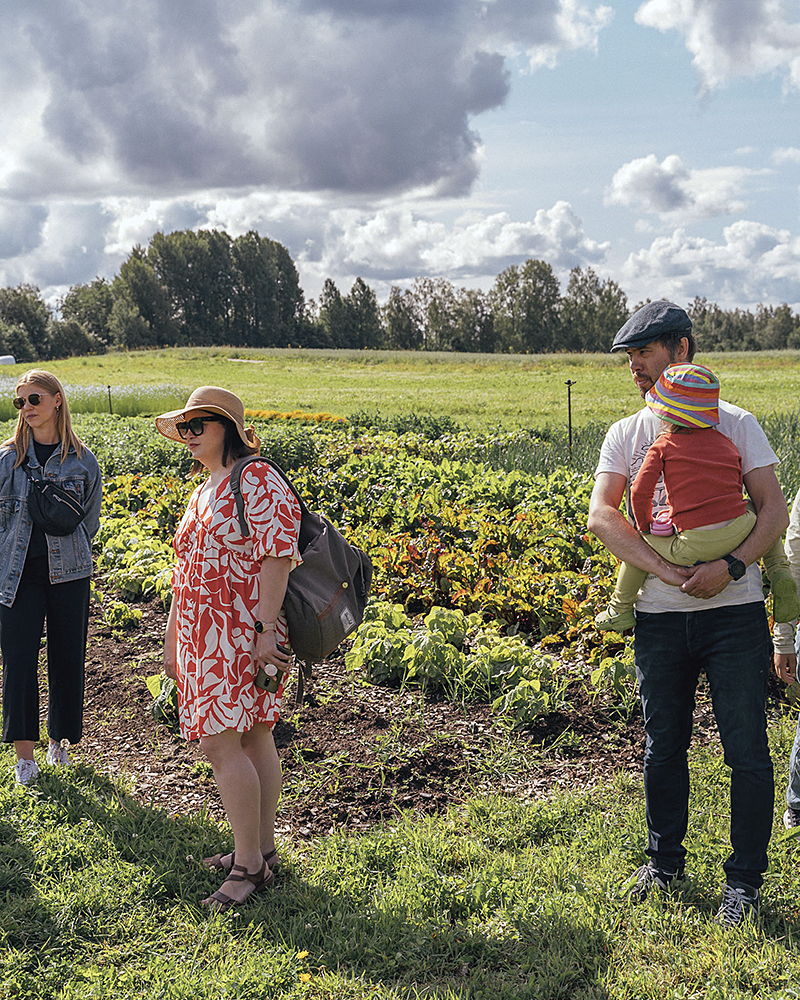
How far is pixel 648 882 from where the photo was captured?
116 inches

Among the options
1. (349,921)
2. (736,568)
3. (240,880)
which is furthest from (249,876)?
(736,568)

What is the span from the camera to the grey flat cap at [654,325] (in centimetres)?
281

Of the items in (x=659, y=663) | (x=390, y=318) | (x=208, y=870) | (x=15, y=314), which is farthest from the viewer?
(x=390, y=318)

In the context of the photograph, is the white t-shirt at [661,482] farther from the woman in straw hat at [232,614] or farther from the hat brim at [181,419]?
the hat brim at [181,419]

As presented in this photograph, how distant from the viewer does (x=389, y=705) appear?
458 centimetres

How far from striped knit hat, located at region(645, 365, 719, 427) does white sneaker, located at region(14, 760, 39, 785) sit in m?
3.40

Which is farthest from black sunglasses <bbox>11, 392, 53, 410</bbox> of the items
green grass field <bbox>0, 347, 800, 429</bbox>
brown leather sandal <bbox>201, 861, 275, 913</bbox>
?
green grass field <bbox>0, 347, 800, 429</bbox>

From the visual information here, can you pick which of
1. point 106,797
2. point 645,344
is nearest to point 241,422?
point 645,344

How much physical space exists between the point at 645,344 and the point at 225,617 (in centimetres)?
176

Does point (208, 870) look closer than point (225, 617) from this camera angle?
No

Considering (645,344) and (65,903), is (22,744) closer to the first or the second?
(65,903)

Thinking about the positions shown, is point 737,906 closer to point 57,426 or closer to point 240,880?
point 240,880

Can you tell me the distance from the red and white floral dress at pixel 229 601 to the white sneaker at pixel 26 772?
154cm

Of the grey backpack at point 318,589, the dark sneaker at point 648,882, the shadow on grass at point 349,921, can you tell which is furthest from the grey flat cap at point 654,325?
the shadow on grass at point 349,921
